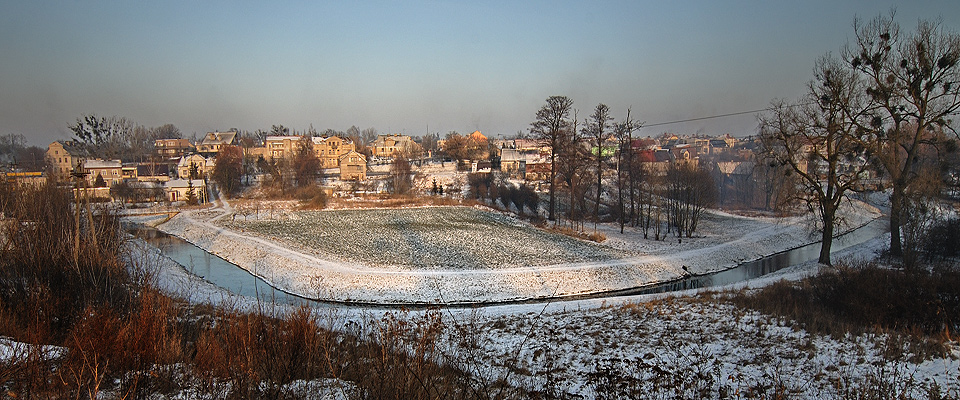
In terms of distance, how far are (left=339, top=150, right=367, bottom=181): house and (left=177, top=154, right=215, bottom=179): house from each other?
16.2 metres

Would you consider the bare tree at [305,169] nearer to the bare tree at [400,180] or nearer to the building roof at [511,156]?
the bare tree at [400,180]

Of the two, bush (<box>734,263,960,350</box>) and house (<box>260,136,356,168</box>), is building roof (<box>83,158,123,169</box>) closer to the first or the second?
house (<box>260,136,356,168</box>)

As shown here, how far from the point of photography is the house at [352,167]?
5616cm

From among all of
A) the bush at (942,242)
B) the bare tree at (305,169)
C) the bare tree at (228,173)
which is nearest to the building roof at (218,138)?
the bare tree at (228,173)

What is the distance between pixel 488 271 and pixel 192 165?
163ft

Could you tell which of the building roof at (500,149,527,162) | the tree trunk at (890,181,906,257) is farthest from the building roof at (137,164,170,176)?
the tree trunk at (890,181,906,257)

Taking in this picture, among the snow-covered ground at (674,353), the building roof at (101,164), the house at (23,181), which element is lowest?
the snow-covered ground at (674,353)

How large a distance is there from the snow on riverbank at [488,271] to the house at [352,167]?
91.3 feet

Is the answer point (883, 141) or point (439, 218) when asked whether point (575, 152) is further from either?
point (883, 141)

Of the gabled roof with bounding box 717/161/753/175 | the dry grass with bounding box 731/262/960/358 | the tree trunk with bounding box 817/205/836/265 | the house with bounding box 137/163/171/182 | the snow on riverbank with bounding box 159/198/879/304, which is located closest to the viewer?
the dry grass with bounding box 731/262/960/358

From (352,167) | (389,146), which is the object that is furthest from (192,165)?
(389,146)

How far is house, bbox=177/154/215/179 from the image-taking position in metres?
56.8

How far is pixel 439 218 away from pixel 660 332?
2563cm

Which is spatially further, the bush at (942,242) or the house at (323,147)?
the house at (323,147)
